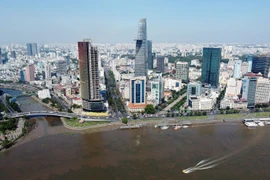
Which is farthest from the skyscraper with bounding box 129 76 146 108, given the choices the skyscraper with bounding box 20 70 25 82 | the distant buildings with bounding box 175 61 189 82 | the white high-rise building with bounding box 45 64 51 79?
the skyscraper with bounding box 20 70 25 82

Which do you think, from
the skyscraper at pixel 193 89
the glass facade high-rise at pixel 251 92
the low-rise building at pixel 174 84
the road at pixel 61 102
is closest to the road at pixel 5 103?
the road at pixel 61 102

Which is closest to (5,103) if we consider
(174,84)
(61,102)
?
(61,102)

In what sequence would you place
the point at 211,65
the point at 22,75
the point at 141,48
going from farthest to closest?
1. the point at 22,75
2. the point at 211,65
3. the point at 141,48

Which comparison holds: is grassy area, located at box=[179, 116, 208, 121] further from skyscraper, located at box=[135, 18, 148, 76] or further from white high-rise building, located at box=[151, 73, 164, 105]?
skyscraper, located at box=[135, 18, 148, 76]

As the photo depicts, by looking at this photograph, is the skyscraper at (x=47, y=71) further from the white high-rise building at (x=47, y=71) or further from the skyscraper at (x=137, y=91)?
the skyscraper at (x=137, y=91)

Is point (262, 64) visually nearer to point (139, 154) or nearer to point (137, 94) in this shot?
point (137, 94)

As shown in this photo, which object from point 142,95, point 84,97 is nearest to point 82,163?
point 84,97
